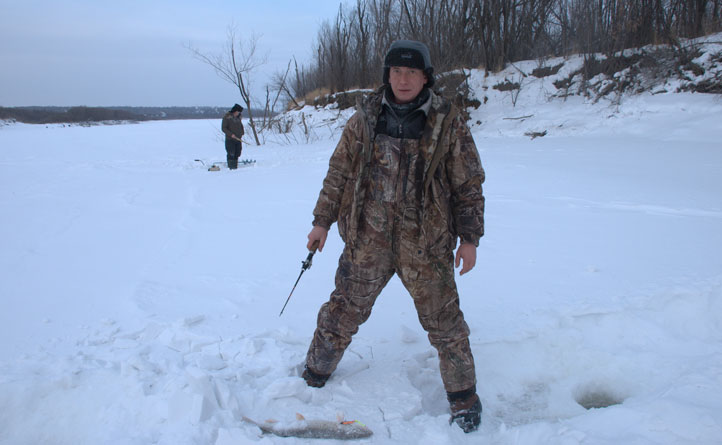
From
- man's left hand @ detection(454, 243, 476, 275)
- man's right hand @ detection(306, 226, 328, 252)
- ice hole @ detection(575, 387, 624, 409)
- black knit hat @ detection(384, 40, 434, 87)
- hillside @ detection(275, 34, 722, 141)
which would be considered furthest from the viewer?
hillside @ detection(275, 34, 722, 141)

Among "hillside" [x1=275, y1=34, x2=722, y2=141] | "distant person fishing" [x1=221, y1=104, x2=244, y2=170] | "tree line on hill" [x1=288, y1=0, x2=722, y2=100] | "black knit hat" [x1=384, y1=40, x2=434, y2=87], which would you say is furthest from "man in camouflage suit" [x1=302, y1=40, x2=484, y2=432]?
"tree line on hill" [x1=288, y1=0, x2=722, y2=100]

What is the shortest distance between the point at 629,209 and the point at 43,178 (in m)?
9.39

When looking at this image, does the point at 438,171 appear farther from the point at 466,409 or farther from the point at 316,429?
the point at 316,429

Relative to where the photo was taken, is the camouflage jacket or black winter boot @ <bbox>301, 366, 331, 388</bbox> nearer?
the camouflage jacket

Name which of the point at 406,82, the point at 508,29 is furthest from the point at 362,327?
the point at 508,29

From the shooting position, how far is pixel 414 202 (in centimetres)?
193

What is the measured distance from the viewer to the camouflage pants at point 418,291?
77.7 inches

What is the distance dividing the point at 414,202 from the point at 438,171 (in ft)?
0.53

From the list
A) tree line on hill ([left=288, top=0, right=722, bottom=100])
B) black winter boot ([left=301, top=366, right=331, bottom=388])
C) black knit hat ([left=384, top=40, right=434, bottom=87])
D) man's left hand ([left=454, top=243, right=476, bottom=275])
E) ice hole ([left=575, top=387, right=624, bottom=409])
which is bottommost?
ice hole ([left=575, top=387, right=624, bottom=409])

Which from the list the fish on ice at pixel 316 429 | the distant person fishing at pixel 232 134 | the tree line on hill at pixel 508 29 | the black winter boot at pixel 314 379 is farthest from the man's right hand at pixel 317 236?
the tree line on hill at pixel 508 29

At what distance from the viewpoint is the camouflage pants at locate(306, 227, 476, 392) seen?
1.97 m

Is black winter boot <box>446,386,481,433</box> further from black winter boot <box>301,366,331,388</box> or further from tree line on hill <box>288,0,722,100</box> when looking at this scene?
tree line on hill <box>288,0,722,100</box>

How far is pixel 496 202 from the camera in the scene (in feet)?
18.6

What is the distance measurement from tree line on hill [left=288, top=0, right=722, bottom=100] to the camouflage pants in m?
12.3
